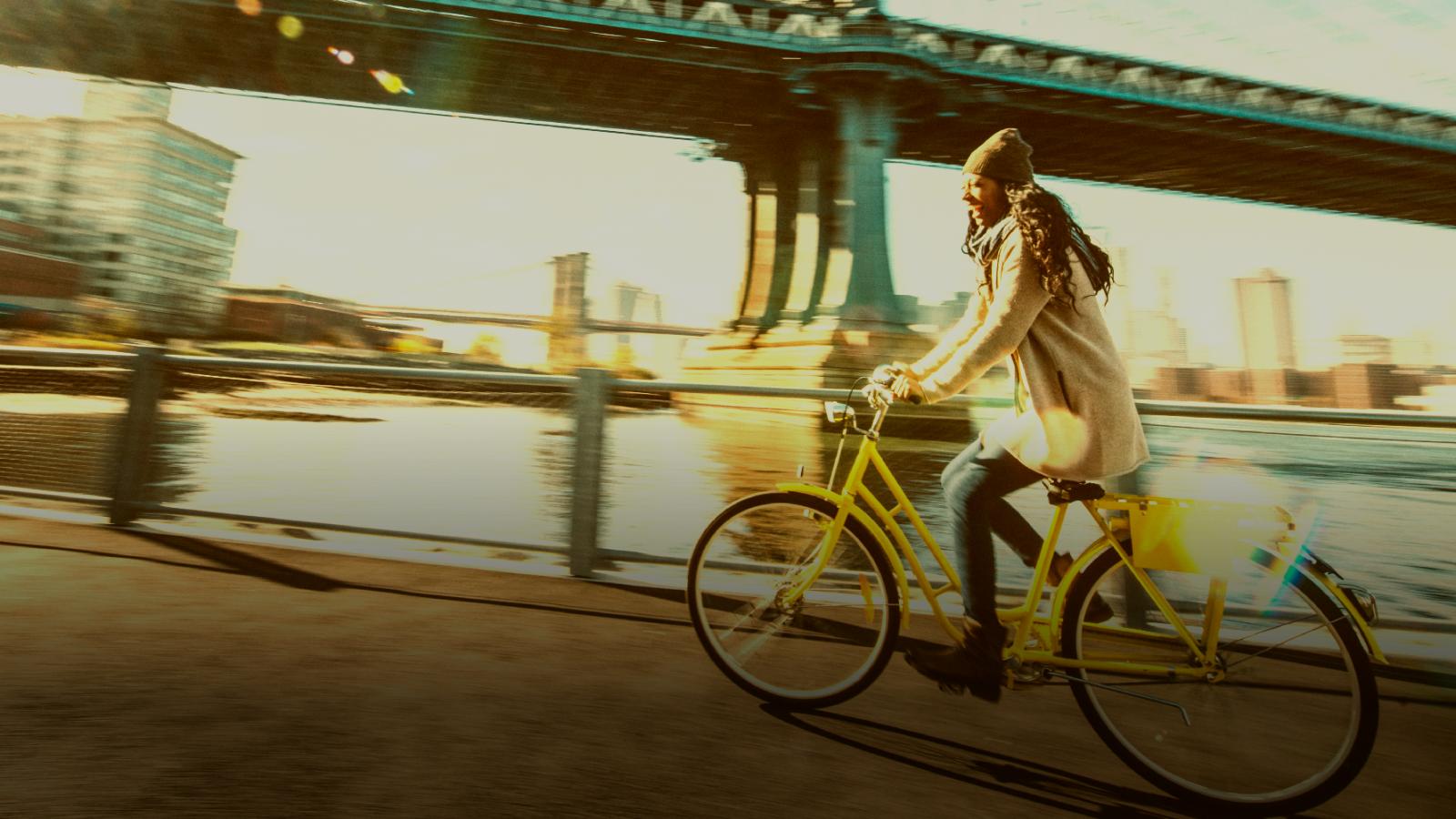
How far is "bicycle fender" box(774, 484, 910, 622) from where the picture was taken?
2664 millimetres

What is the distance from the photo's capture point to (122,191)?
99.2 m

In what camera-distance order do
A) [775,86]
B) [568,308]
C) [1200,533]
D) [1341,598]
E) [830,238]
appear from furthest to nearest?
[568,308]
[775,86]
[830,238]
[1200,533]
[1341,598]

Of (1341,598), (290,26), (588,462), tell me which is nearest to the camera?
(1341,598)

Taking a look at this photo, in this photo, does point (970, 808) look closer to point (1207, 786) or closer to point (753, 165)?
point (1207, 786)

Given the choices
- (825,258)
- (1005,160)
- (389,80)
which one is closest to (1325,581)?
(1005,160)

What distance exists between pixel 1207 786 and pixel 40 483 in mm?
5314

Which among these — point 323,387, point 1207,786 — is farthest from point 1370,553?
point 323,387

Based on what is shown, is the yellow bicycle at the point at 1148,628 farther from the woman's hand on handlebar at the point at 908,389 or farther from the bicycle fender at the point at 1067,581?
the woman's hand on handlebar at the point at 908,389

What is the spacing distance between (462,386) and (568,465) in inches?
32.5

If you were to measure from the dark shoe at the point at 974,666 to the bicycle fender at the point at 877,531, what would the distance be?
0.48 feet

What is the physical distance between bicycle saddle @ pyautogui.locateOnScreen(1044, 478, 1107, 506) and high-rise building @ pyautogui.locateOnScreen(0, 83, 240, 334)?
86.8m

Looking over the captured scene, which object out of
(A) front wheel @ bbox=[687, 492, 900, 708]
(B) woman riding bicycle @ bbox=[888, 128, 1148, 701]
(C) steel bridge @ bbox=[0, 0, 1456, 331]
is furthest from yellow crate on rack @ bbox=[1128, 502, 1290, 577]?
(C) steel bridge @ bbox=[0, 0, 1456, 331]

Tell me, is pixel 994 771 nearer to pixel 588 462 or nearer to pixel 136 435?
pixel 588 462

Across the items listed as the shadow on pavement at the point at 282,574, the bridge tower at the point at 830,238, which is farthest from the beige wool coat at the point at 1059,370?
the bridge tower at the point at 830,238
